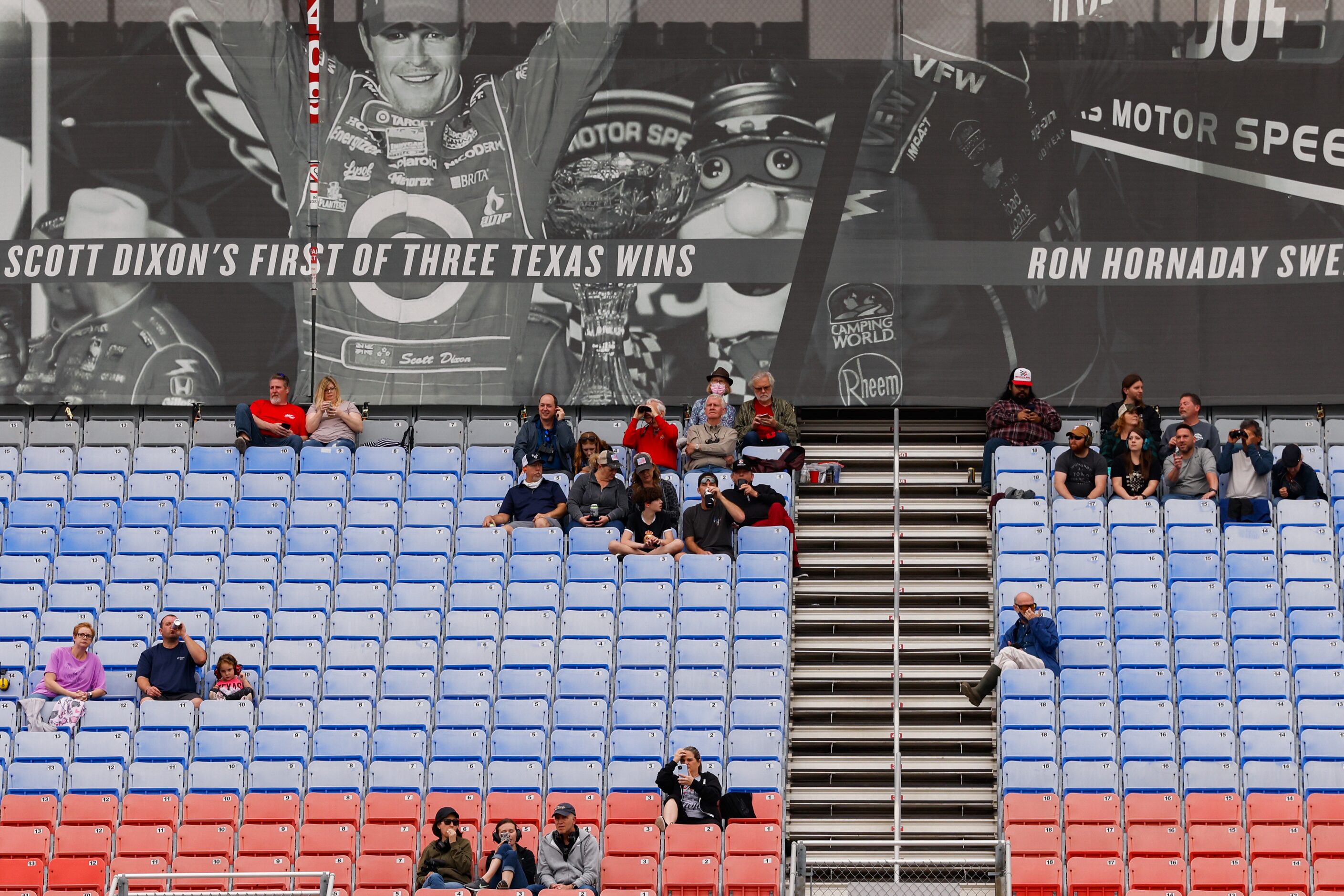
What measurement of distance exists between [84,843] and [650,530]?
4.45 m

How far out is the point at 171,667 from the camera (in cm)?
1458

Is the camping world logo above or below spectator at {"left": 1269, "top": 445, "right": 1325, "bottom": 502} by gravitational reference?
above

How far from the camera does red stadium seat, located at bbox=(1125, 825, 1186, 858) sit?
13133 mm

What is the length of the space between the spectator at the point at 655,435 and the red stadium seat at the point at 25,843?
5.16 metres

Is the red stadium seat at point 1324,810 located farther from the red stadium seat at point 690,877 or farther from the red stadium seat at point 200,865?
the red stadium seat at point 200,865

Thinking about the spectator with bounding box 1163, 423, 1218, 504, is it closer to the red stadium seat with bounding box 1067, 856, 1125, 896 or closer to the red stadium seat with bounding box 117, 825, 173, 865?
the red stadium seat with bounding box 1067, 856, 1125, 896

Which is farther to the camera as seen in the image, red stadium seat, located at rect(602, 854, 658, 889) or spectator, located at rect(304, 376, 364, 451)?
spectator, located at rect(304, 376, 364, 451)

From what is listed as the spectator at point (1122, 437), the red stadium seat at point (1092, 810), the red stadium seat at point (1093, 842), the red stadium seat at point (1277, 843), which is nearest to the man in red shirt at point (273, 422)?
the spectator at point (1122, 437)

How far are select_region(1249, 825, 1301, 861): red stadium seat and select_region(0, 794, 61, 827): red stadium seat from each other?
6.61 metres

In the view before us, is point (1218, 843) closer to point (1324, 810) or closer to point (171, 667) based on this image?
point (1324, 810)

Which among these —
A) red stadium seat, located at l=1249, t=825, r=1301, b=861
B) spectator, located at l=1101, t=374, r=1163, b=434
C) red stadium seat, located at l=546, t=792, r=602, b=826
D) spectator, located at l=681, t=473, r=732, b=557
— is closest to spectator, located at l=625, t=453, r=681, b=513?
spectator, located at l=681, t=473, r=732, b=557

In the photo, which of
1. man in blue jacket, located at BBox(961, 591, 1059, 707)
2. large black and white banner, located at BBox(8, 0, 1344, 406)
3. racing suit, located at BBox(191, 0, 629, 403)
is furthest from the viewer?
racing suit, located at BBox(191, 0, 629, 403)

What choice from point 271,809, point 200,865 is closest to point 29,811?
point 200,865

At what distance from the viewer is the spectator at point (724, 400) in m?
16.8
